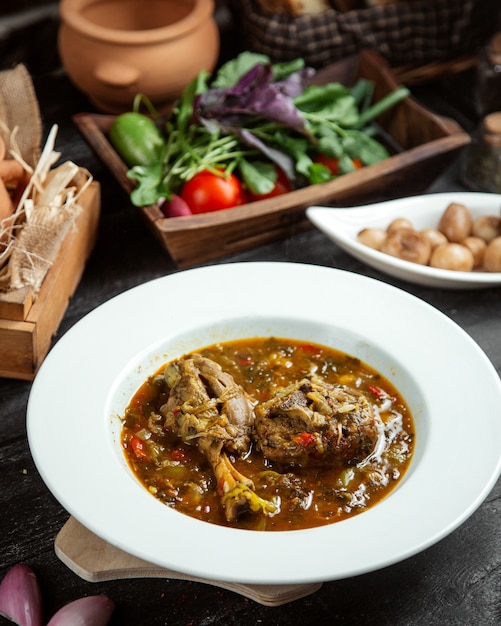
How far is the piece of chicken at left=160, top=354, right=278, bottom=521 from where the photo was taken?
173 cm

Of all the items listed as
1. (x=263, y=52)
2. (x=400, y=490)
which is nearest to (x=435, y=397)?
(x=400, y=490)

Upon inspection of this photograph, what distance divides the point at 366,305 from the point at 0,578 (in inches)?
44.1

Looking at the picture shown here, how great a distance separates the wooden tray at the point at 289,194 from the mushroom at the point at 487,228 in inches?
11.3

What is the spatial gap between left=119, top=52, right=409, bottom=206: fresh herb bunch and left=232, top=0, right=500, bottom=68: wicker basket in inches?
12.9

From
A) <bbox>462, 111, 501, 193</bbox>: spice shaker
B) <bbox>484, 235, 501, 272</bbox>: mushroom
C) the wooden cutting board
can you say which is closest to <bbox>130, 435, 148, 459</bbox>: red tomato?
the wooden cutting board

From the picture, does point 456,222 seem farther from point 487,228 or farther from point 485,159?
point 485,159

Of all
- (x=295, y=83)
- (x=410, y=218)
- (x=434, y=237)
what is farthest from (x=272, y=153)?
(x=434, y=237)

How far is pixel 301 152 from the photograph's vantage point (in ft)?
9.30

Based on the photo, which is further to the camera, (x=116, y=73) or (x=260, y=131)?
(x=116, y=73)

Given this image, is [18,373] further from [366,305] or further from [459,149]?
[459,149]

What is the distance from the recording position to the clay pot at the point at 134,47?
3.07 metres

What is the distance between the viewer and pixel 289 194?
2.63 metres

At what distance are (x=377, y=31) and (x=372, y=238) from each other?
127cm

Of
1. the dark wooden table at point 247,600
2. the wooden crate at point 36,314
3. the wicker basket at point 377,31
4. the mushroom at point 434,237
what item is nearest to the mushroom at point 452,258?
the mushroom at point 434,237
